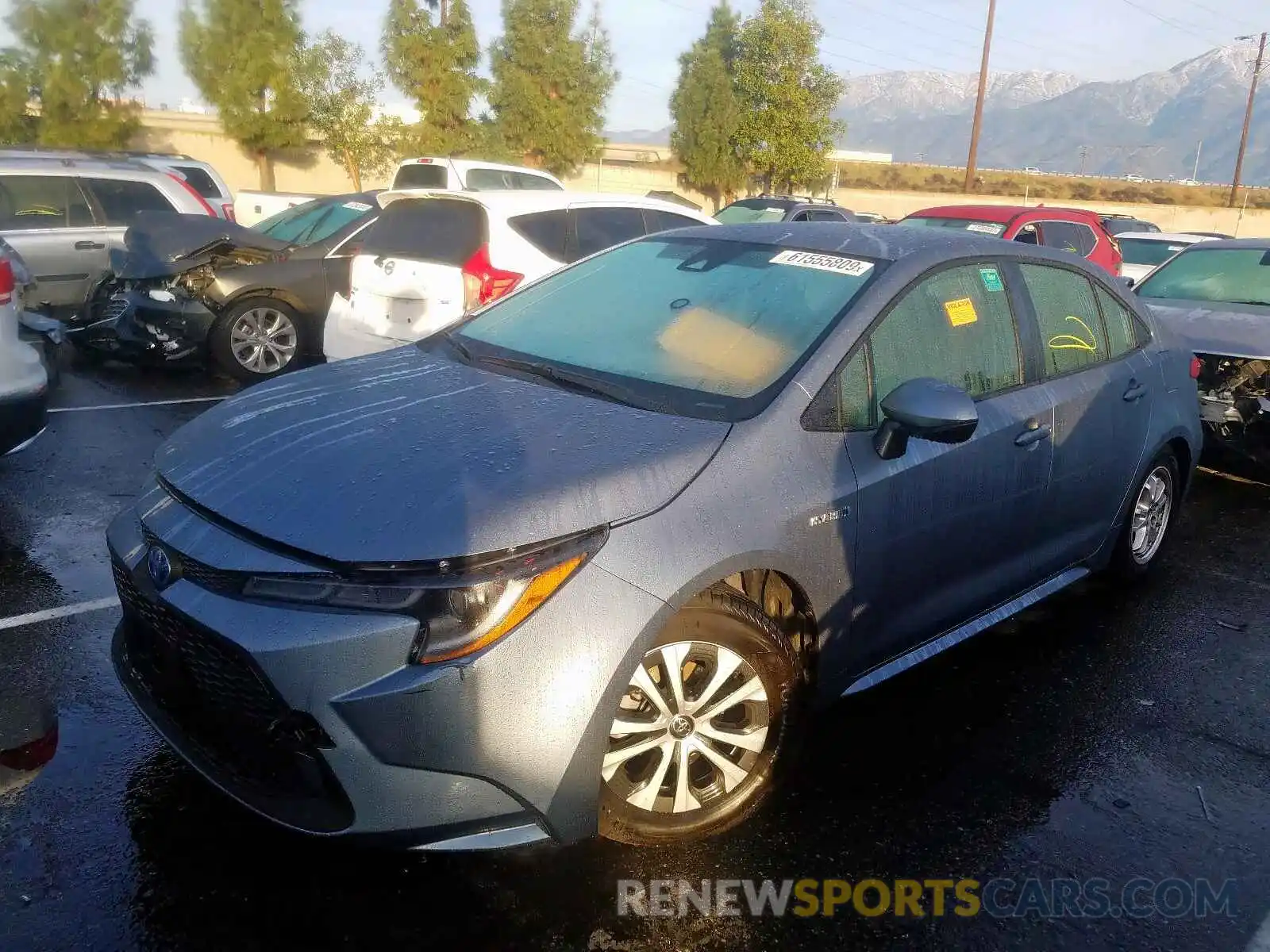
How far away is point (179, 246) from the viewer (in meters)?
8.61

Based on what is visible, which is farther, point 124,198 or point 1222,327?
point 124,198

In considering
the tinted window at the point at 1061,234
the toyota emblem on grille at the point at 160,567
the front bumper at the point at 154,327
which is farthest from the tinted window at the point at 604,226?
the tinted window at the point at 1061,234

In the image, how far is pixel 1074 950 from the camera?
262cm

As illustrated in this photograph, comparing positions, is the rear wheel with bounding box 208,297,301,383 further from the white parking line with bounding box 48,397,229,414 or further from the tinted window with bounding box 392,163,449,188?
the tinted window with bounding box 392,163,449,188

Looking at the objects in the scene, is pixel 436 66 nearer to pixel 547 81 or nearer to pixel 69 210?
pixel 547 81

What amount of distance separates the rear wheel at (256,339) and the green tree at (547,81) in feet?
93.8

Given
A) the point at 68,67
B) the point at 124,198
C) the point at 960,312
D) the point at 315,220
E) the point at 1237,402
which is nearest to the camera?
the point at 960,312

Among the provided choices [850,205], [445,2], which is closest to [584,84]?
[445,2]

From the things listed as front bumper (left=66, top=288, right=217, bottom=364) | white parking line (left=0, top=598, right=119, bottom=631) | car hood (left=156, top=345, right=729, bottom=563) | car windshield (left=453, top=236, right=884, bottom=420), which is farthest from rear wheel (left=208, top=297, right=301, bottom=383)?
car hood (left=156, top=345, right=729, bottom=563)

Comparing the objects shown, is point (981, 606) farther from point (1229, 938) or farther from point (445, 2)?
point (445, 2)

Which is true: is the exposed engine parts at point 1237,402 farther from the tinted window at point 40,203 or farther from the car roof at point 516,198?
the tinted window at point 40,203

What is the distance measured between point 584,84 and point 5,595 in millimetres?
35009

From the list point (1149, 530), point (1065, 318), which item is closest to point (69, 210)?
point (1065, 318)

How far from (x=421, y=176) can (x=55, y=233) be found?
5685 millimetres
